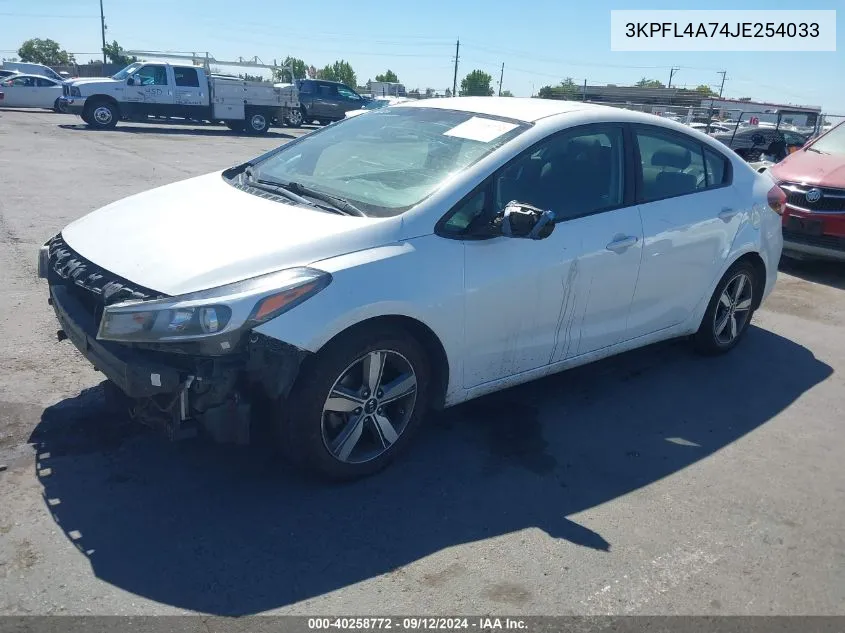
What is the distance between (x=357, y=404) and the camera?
11.3 ft

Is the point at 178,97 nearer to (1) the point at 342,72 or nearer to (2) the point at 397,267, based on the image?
(2) the point at 397,267

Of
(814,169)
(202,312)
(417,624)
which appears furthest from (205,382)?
(814,169)

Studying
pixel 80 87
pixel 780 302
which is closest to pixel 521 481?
pixel 780 302

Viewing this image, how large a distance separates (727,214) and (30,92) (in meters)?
32.1

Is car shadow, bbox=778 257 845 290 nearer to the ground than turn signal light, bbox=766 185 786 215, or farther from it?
nearer to the ground

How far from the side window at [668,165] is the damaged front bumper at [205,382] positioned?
2572mm

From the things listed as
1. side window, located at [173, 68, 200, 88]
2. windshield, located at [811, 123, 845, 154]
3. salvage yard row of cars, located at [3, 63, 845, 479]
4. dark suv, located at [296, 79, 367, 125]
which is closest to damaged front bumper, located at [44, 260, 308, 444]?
salvage yard row of cars, located at [3, 63, 845, 479]

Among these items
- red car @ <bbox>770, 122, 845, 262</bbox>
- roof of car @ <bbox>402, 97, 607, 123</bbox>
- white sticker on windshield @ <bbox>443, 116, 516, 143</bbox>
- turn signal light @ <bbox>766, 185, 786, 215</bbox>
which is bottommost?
red car @ <bbox>770, 122, 845, 262</bbox>

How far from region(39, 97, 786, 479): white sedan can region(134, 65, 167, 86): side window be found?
69.6 feet

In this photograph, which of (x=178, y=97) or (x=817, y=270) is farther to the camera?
(x=178, y=97)

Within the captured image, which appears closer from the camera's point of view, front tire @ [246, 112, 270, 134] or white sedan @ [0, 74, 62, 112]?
front tire @ [246, 112, 270, 134]

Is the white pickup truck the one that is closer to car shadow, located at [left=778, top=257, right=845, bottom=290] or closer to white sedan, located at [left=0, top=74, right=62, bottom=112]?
white sedan, located at [left=0, top=74, right=62, bottom=112]

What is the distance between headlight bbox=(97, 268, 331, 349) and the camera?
2996 millimetres

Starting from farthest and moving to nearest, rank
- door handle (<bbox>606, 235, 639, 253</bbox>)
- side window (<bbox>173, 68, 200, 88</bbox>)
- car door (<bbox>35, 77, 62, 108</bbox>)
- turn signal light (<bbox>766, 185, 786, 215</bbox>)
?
car door (<bbox>35, 77, 62, 108</bbox>) → side window (<bbox>173, 68, 200, 88</bbox>) → turn signal light (<bbox>766, 185, 786, 215</bbox>) → door handle (<bbox>606, 235, 639, 253</bbox>)
